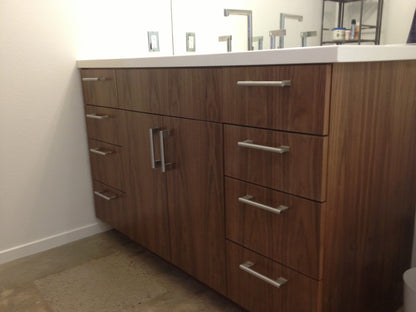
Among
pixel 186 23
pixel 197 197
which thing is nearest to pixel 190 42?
pixel 186 23

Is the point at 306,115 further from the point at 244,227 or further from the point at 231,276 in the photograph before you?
the point at 231,276

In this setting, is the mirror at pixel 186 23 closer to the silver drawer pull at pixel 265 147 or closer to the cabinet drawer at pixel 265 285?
the silver drawer pull at pixel 265 147

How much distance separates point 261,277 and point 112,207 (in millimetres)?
988

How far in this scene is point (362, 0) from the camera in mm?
1645

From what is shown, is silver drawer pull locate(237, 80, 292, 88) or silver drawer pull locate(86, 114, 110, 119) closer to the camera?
silver drawer pull locate(237, 80, 292, 88)

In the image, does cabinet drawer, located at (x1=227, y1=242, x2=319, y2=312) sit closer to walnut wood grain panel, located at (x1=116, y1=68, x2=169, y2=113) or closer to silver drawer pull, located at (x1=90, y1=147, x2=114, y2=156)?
walnut wood grain panel, located at (x1=116, y1=68, x2=169, y2=113)

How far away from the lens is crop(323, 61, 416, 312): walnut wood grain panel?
3.10ft

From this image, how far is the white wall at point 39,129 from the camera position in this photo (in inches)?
66.5

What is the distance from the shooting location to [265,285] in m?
1.14

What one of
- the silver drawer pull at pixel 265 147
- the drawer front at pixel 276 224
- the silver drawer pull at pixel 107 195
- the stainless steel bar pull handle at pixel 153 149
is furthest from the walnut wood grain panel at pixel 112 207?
the silver drawer pull at pixel 265 147

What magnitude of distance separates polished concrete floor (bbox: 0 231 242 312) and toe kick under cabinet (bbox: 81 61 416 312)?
0.43 ft

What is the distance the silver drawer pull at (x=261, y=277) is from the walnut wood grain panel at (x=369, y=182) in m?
0.12

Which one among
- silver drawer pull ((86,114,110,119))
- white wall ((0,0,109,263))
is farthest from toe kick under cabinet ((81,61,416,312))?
white wall ((0,0,109,263))

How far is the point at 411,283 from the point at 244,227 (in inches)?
22.9
